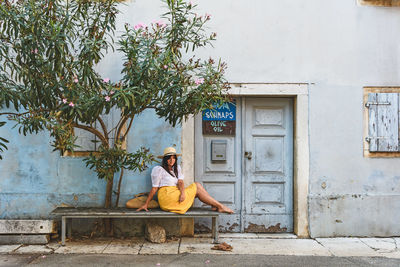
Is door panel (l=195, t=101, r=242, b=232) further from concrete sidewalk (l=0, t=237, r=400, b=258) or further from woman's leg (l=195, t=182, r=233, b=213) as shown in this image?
woman's leg (l=195, t=182, r=233, b=213)

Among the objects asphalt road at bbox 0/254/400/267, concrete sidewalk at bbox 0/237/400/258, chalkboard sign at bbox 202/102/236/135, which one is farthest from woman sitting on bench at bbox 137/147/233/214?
chalkboard sign at bbox 202/102/236/135

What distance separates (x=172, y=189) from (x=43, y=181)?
77.6 inches

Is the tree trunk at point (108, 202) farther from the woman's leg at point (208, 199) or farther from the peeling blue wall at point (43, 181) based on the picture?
the woman's leg at point (208, 199)

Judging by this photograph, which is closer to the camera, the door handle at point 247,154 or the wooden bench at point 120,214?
the wooden bench at point 120,214

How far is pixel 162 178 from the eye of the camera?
576 cm

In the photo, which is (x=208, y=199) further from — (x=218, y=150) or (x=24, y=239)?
(x=24, y=239)

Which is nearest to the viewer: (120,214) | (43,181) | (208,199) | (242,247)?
(120,214)

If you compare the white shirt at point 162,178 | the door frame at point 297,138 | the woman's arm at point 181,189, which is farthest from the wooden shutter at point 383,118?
Result: the white shirt at point 162,178

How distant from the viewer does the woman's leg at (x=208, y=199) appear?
579 centimetres

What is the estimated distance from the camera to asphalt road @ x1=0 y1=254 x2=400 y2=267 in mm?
4863

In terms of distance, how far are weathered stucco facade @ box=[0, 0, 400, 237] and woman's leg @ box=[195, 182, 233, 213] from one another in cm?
42

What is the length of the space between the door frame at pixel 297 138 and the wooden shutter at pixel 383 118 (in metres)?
0.98

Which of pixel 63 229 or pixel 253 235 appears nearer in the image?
pixel 63 229

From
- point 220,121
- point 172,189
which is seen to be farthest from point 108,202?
point 220,121
